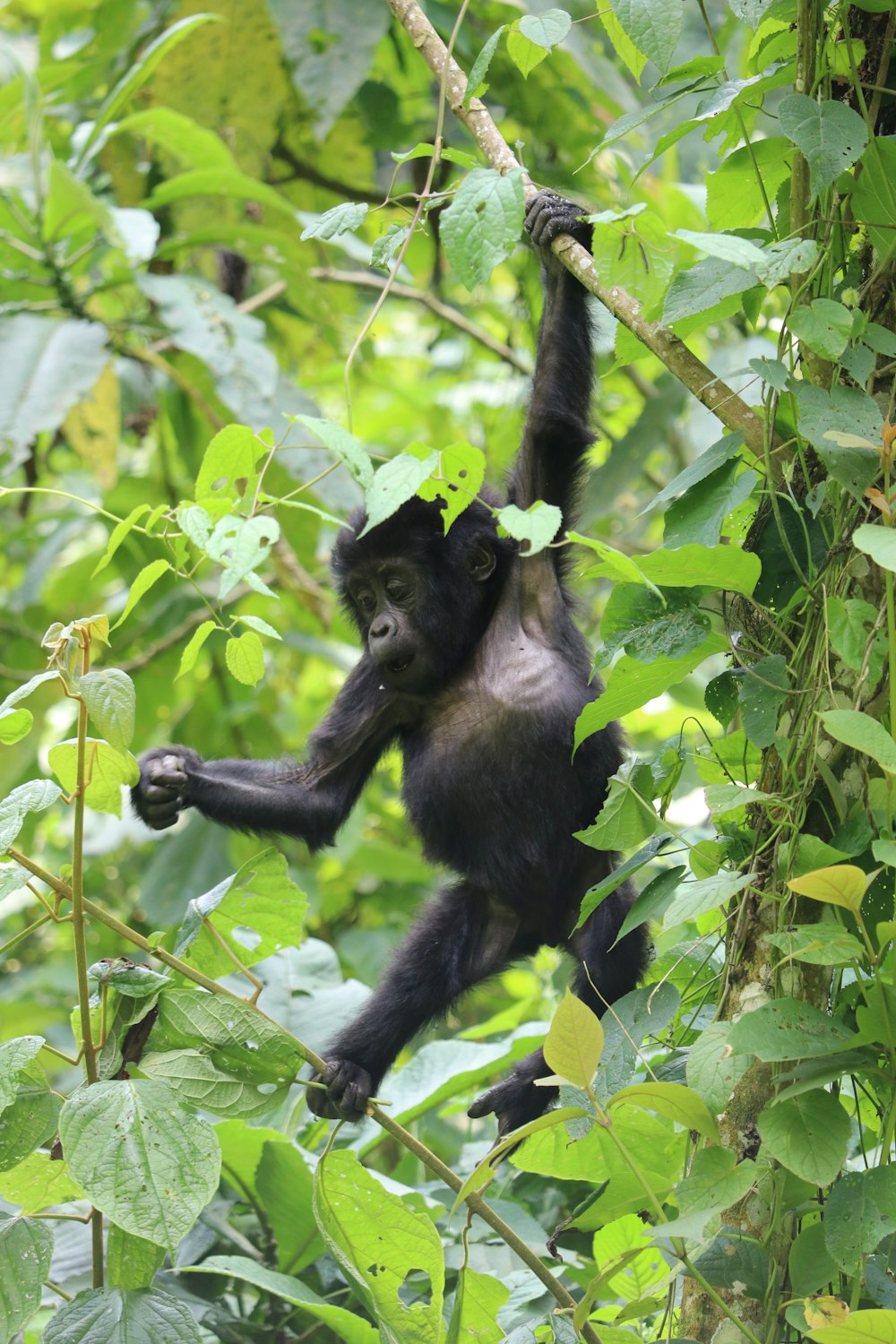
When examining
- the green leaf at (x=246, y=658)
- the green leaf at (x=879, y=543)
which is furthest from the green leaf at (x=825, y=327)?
the green leaf at (x=246, y=658)

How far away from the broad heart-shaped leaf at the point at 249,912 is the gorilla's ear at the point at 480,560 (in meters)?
0.96

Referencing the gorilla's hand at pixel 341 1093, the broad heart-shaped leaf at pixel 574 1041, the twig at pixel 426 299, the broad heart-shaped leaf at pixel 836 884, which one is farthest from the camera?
the twig at pixel 426 299

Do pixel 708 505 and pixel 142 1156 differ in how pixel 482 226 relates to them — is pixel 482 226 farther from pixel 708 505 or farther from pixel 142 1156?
pixel 142 1156

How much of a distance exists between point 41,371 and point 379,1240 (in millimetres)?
3059

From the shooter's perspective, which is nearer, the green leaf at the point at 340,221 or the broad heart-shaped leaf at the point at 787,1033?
the broad heart-shaped leaf at the point at 787,1033

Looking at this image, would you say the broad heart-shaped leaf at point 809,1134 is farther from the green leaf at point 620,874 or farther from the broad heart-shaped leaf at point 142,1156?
the broad heart-shaped leaf at point 142,1156

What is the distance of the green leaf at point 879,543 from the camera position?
4.71 ft

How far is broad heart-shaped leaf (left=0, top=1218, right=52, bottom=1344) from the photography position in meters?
1.76

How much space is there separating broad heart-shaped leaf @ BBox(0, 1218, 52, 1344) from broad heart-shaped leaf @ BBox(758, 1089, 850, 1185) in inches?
38.1

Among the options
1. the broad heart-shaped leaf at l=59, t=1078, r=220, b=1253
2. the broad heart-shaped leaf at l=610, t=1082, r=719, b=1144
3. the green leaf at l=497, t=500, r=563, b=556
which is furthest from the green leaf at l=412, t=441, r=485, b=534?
the broad heart-shaped leaf at l=59, t=1078, r=220, b=1253

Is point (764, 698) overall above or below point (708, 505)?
below

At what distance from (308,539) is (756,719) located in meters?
3.12

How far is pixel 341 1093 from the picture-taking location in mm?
2695

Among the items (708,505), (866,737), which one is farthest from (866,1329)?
(708,505)
